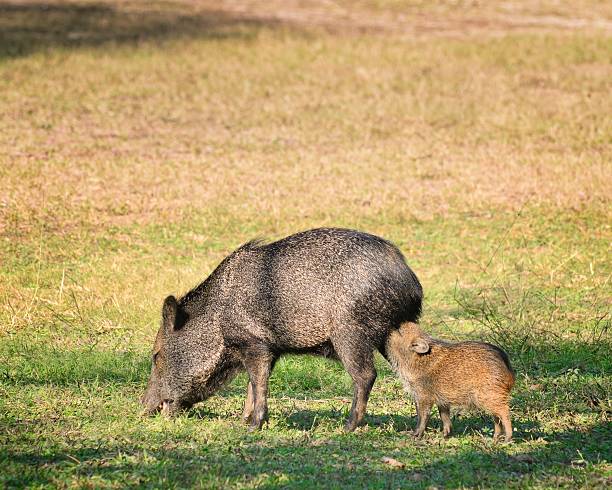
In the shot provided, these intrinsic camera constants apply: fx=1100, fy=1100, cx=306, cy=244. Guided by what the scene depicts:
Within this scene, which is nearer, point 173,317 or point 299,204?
point 173,317

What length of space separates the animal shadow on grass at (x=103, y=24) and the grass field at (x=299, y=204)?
0.34 feet

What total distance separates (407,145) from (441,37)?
7.59 m

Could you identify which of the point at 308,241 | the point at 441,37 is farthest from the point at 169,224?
the point at 441,37

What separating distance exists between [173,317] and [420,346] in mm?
1681

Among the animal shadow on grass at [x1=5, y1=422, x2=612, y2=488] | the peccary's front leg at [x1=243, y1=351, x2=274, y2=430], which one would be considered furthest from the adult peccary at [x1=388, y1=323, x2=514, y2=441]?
the peccary's front leg at [x1=243, y1=351, x2=274, y2=430]

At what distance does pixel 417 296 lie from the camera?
7.09m

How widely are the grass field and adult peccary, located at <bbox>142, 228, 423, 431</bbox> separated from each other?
11.3 inches

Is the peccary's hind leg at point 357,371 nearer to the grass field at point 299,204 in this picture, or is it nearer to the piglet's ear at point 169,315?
the grass field at point 299,204

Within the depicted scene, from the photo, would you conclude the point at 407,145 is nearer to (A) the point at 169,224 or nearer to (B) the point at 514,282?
(A) the point at 169,224

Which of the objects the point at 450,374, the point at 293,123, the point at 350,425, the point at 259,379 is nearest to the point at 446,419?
the point at 450,374

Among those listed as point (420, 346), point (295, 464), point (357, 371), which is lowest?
point (295, 464)

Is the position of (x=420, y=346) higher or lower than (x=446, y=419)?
higher

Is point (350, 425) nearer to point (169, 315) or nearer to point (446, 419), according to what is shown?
point (446, 419)

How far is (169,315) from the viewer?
24.1ft
